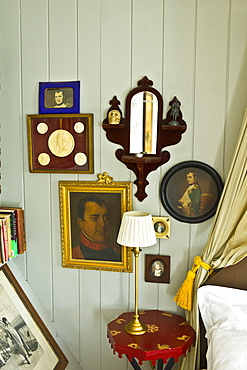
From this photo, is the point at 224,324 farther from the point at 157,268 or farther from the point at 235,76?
the point at 235,76

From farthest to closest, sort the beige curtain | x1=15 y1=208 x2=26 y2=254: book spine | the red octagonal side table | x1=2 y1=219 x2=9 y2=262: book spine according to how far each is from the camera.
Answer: x1=15 y1=208 x2=26 y2=254: book spine
x1=2 y1=219 x2=9 y2=262: book spine
the beige curtain
the red octagonal side table

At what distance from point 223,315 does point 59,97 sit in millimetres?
1518

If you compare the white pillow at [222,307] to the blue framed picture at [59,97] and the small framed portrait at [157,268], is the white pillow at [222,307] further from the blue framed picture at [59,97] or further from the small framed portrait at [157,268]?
the blue framed picture at [59,97]

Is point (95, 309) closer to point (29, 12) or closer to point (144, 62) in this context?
point (144, 62)

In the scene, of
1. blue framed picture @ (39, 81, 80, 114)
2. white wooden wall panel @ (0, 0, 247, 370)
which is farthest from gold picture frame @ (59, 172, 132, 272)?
blue framed picture @ (39, 81, 80, 114)

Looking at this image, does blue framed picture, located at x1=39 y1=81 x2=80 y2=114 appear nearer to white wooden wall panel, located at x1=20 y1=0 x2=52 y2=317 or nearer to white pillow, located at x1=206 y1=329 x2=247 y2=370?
white wooden wall panel, located at x1=20 y1=0 x2=52 y2=317

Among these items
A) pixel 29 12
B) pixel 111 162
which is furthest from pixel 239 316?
pixel 29 12

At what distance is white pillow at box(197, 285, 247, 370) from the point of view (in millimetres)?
1676

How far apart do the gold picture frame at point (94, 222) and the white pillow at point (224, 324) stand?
1.67 ft

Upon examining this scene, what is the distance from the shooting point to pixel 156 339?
1.94 meters

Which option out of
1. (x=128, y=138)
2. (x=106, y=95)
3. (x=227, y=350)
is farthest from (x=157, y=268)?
(x=106, y=95)

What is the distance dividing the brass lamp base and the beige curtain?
0.91 feet

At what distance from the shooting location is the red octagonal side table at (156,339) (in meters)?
1.86

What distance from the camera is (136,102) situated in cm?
215
